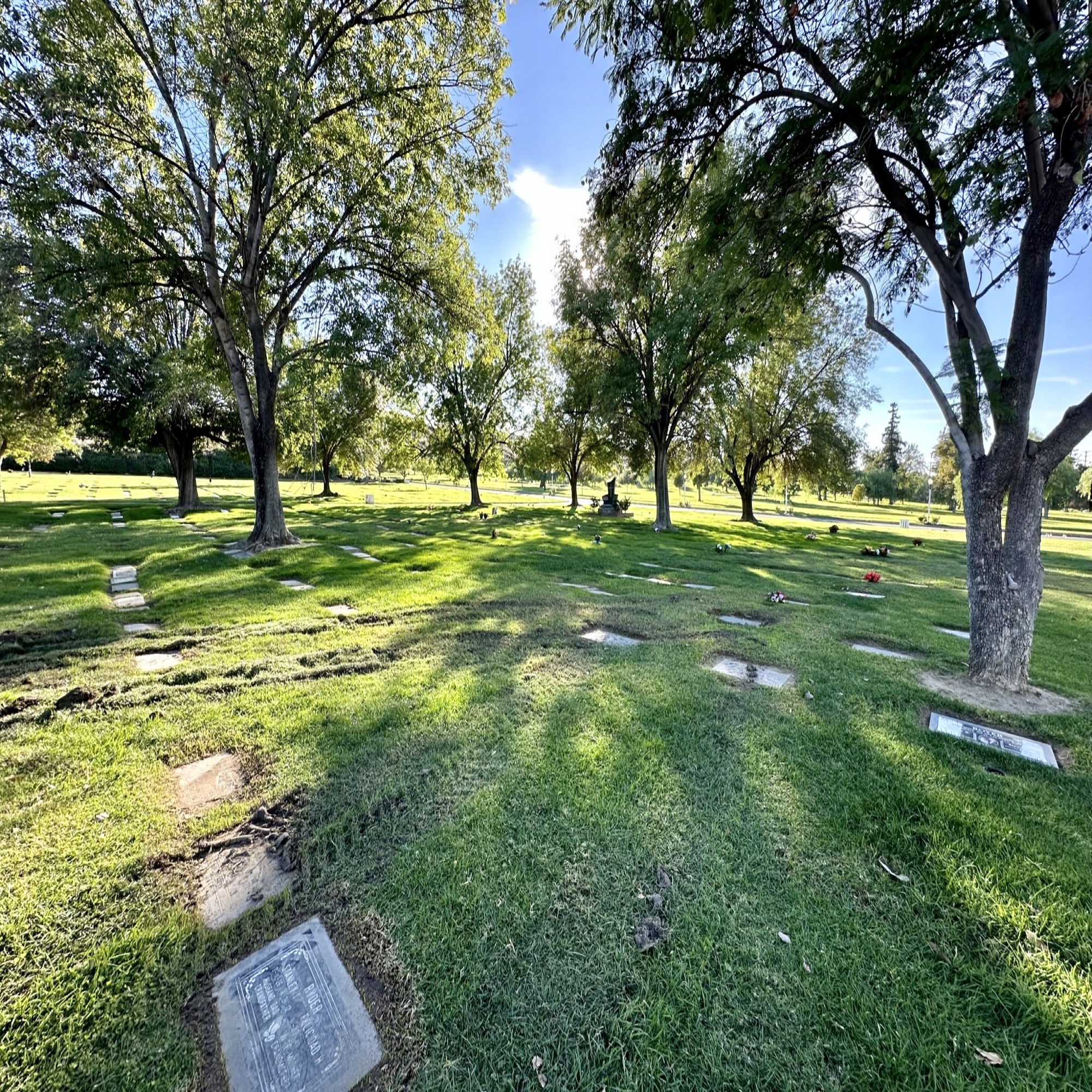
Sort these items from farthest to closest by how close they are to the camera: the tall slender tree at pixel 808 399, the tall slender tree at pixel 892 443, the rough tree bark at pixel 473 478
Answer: the tall slender tree at pixel 892 443, the rough tree bark at pixel 473 478, the tall slender tree at pixel 808 399

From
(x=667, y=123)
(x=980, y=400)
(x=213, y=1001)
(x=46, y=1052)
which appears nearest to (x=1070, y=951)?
(x=213, y=1001)

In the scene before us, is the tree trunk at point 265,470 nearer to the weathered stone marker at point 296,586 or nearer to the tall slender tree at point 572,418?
the weathered stone marker at point 296,586

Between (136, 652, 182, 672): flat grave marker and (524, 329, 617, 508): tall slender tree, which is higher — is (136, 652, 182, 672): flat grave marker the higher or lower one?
the lower one

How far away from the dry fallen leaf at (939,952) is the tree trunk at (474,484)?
18869mm

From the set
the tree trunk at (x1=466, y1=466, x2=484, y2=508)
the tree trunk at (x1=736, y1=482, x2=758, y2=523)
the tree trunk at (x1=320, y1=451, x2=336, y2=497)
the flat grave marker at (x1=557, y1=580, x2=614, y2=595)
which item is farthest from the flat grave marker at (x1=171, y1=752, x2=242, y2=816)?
the tree trunk at (x1=320, y1=451, x2=336, y2=497)

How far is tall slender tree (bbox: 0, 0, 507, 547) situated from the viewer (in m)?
5.82

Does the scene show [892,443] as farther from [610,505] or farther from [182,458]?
[182,458]

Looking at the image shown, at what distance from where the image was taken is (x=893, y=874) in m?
1.77

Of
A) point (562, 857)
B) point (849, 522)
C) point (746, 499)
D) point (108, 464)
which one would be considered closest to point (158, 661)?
Answer: point (562, 857)

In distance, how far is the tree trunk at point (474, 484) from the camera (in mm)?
20062

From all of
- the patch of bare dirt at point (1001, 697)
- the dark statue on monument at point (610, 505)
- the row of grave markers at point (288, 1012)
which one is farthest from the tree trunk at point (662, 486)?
the row of grave markers at point (288, 1012)

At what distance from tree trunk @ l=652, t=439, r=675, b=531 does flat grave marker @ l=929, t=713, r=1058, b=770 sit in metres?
11.9

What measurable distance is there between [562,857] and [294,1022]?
949mm

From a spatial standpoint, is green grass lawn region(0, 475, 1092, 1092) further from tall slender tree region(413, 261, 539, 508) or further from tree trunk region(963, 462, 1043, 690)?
tall slender tree region(413, 261, 539, 508)
